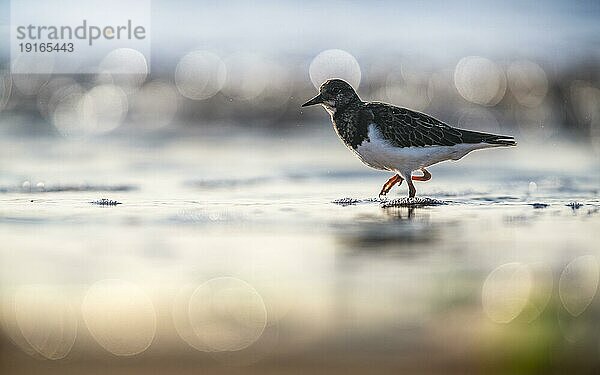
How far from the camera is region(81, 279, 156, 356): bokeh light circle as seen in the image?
3896 millimetres

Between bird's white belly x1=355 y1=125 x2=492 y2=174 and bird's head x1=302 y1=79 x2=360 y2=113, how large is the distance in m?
0.42

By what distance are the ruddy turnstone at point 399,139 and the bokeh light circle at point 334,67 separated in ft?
14.5

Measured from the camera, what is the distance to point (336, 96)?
22.8 ft

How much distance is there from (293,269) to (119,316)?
1.03 metres

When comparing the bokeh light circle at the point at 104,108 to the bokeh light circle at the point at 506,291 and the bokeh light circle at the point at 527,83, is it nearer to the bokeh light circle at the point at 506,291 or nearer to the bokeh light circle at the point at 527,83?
the bokeh light circle at the point at 527,83

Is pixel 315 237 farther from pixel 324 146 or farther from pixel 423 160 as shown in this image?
pixel 324 146

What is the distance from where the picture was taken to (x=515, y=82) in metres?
11.2

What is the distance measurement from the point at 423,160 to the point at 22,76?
6363mm

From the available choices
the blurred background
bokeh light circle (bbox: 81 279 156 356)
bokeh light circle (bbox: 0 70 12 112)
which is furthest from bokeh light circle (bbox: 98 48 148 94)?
bokeh light circle (bbox: 81 279 156 356)

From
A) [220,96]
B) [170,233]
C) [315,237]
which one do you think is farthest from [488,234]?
[220,96]

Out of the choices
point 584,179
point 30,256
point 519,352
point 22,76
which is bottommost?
point 519,352

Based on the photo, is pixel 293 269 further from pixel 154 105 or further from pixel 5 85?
pixel 5 85

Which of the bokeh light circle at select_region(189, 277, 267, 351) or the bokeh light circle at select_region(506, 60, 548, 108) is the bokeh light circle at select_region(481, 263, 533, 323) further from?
the bokeh light circle at select_region(506, 60, 548, 108)

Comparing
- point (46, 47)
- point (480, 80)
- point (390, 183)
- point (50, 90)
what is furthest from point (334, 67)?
point (390, 183)
